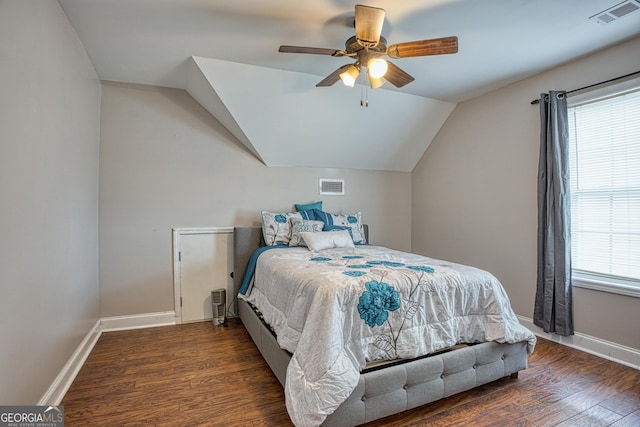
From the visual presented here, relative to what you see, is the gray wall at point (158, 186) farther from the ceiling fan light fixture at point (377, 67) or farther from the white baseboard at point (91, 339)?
the ceiling fan light fixture at point (377, 67)

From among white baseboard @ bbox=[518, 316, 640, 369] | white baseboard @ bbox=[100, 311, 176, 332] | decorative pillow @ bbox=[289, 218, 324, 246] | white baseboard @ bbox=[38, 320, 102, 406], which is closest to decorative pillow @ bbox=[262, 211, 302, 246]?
decorative pillow @ bbox=[289, 218, 324, 246]

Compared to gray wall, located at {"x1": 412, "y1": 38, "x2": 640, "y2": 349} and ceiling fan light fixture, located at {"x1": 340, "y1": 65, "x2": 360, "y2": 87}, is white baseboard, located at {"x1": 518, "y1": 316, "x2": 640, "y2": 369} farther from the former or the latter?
ceiling fan light fixture, located at {"x1": 340, "y1": 65, "x2": 360, "y2": 87}

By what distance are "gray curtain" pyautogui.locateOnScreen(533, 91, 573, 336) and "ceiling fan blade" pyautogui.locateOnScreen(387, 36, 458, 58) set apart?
1.54m

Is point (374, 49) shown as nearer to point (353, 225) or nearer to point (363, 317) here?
point (363, 317)

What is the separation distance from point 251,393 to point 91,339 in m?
1.73

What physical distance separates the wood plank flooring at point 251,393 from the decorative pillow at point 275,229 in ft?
3.70

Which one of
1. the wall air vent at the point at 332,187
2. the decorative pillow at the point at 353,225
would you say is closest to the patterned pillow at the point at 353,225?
the decorative pillow at the point at 353,225

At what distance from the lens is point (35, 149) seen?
1654mm

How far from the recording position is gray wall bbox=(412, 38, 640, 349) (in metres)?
2.55

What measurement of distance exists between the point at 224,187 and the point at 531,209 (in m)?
3.29

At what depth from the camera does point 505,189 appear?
3314 millimetres

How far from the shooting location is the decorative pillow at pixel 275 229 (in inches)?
132

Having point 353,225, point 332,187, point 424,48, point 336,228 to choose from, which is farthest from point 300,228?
point 424,48

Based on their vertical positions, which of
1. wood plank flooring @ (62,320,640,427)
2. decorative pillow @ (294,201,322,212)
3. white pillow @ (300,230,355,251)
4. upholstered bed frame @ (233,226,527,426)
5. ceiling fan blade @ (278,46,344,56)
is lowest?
wood plank flooring @ (62,320,640,427)
